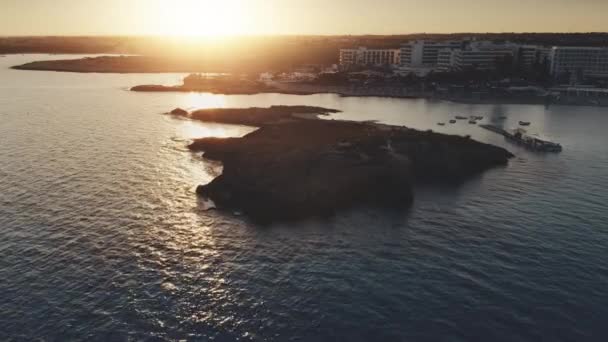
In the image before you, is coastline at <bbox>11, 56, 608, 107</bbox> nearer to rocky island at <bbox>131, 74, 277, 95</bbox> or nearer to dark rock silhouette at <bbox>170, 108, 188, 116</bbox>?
rocky island at <bbox>131, 74, 277, 95</bbox>

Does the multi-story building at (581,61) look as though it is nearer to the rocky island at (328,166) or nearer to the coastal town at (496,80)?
the coastal town at (496,80)

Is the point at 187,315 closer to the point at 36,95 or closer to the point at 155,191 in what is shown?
the point at 155,191

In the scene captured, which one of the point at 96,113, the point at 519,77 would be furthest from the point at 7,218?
the point at 519,77

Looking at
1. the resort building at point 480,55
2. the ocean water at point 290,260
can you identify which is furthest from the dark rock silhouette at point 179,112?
the resort building at point 480,55

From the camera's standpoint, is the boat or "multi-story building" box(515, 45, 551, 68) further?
"multi-story building" box(515, 45, 551, 68)

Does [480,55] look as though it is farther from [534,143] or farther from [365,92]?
[534,143]

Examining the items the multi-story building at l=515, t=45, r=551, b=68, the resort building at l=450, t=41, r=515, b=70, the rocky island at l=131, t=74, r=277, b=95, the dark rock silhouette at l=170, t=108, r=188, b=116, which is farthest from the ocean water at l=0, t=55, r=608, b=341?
the multi-story building at l=515, t=45, r=551, b=68

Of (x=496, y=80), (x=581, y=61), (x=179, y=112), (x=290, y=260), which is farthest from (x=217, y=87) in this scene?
(x=290, y=260)
